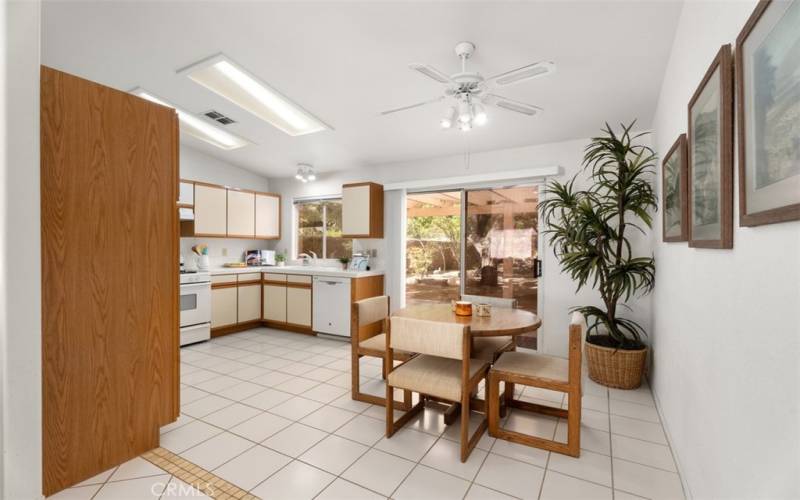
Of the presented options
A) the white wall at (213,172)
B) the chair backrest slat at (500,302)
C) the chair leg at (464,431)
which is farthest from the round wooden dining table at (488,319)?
the white wall at (213,172)

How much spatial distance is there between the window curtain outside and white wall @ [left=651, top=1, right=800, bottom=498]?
3.26 meters

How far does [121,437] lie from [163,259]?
1059 mm

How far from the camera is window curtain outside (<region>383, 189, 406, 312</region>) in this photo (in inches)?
203

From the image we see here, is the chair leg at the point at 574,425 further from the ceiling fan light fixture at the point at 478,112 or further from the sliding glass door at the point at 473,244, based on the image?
the sliding glass door at the point at 473,244

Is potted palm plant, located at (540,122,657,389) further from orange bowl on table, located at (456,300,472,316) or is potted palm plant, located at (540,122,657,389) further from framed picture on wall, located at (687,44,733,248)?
framed picture on wall, located at (687,44,733,248)

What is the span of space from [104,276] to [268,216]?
4.08m

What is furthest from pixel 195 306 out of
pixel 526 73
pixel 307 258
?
pixel 526 73

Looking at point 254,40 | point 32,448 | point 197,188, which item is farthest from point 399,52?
point 197,188

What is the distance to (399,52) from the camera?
278 cm

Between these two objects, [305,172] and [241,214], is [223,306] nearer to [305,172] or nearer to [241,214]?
[241,214]

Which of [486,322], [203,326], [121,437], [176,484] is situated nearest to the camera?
[176,484]

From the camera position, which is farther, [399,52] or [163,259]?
[399,52]

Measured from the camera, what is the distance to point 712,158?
1.51m

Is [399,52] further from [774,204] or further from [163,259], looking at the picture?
[774,204]
